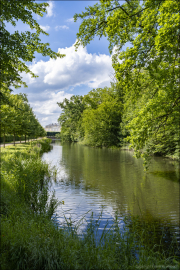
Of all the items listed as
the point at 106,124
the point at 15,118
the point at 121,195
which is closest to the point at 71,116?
the point at 106,124

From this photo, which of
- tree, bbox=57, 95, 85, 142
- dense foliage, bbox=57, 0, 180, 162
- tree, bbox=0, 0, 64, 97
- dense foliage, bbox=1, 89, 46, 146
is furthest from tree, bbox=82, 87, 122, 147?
tree, bbox=0, 0, 64, 97

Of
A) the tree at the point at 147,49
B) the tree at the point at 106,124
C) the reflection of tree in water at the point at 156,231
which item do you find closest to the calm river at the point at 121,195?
the reflection of tree in water at the point at 156,231

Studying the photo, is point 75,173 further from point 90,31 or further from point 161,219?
point 90,31

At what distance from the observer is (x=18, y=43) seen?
571 centimetres

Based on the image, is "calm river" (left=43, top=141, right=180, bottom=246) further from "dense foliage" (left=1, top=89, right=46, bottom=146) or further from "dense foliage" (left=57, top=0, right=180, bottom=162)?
"dense foliage" (left=1, top=89, right=46, bottom=146)

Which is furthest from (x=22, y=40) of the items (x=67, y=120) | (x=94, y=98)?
(x=67, y=120)

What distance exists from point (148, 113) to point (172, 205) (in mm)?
4019

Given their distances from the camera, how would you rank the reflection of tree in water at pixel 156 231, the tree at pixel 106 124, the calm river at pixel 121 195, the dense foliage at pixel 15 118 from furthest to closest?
the tree at pixel 106 124 → the dense foliage at pixel 15 118 → the calm river at pixel 121 195 → the reflection of tree in water at pixel 156 231

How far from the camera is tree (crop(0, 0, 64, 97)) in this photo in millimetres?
5355

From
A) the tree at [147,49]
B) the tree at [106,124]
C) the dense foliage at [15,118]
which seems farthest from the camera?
the tree at [106,124]

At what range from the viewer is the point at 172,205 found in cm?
797

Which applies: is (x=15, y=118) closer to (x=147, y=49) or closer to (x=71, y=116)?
(x=147, y=49)

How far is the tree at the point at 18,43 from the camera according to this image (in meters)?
5.36

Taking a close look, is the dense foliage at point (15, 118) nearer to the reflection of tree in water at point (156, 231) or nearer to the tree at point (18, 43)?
the tree at point (18, 43)
